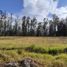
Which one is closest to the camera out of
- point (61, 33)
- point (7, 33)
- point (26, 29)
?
point (61, 33)

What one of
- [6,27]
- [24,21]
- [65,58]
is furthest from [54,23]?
[65,58]

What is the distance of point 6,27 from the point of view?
111750mm

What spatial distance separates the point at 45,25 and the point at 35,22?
16.3ft

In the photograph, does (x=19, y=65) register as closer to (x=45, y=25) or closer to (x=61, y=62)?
(x=61, y=62)

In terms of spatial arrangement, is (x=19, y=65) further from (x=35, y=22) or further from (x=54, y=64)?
(x=35, y=22)

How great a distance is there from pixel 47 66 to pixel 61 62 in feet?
3.85

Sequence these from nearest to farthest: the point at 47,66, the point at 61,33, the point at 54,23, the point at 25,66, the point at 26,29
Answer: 1. the point at 25,66
2. the point at 47,66
3. the point at 61,33
4. the point at 26,29
5. the point at 54,23

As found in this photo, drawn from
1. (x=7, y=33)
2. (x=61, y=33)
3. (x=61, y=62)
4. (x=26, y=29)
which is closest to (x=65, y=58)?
(x=61, y=62)

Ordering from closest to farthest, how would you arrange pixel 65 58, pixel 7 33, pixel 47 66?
pixel 47 66
pixel 65 58
pixel 7 33

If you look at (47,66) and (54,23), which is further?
(54,23)

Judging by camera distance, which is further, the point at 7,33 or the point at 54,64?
the point at 7,33

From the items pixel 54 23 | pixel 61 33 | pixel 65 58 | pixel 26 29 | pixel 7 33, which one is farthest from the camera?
pixel 54 23

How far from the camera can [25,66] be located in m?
13.8

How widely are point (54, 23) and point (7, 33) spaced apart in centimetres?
2546
